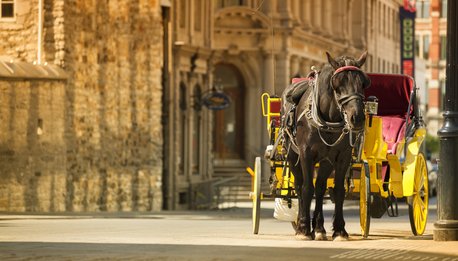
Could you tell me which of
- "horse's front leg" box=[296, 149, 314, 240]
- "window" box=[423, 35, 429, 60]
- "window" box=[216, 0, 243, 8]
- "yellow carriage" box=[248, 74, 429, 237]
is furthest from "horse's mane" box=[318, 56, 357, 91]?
"window" box=[423, 35, 429, 60]

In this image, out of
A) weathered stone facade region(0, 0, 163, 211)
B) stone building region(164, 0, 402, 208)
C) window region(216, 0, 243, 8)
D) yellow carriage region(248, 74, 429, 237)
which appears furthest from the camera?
window region(216, 0, 243, 8)

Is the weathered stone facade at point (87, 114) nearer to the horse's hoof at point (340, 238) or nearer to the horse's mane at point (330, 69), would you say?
the horse's mane at point (330, 69)

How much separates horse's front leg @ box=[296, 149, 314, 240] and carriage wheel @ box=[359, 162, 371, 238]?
0.72m

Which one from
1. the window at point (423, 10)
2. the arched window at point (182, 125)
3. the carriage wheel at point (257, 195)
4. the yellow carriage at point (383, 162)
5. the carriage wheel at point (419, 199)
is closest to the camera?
the yellow carriage at point (383, 162)

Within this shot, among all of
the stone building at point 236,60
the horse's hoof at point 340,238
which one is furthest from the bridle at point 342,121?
the stone building at point 236,60

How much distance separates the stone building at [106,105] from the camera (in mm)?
36406

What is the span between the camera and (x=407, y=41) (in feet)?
290

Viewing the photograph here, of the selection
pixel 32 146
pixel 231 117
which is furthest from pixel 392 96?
pixel 231 117

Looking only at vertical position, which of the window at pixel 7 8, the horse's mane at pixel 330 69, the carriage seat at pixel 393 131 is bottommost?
the carriage seat at pixel 393 131

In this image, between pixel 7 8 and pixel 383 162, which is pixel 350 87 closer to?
pixel 383 162

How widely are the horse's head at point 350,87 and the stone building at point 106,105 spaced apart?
39.0 ft

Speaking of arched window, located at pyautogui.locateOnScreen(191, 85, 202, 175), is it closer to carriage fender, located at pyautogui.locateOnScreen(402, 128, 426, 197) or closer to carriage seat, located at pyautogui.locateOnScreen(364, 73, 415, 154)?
carriage seat, located at pyautogui.locateOnScreen(364, 73, 415, 154)

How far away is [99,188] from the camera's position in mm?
39406

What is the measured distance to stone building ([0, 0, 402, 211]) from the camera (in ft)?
119
